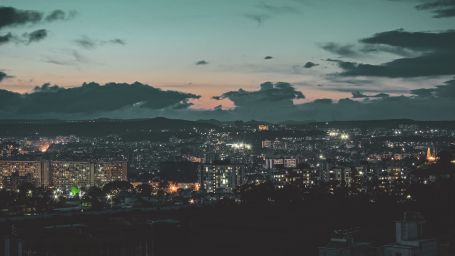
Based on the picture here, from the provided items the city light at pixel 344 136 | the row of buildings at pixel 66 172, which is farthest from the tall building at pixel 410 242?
the city light at pixel 344 136

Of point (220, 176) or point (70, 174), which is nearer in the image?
point (220, 176)

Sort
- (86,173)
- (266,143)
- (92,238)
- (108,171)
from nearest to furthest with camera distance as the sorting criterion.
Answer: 1. (92,238)
2. (86,173)
3. (108,171)
4. (266,143)

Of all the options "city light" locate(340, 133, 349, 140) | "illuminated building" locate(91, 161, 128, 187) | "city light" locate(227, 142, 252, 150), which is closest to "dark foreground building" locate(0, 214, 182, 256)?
"illuminated building" locate(91, 161, 128, 187)

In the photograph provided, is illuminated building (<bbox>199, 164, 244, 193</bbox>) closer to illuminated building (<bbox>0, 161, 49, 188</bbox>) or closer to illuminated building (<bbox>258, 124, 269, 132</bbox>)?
illuminated building (<bbox>0, 161, 49, 188</bbox>)

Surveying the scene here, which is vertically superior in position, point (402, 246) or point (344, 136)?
point (344, 136)

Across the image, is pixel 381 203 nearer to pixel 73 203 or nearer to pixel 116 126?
pixel 73 203

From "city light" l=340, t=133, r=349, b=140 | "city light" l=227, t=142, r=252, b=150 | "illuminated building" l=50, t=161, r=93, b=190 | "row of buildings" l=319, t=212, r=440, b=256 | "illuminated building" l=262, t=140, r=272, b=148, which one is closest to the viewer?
"row of buildings" l=319, t=212, r=440, b=256

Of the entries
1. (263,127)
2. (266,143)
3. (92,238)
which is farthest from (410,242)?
(263,127)

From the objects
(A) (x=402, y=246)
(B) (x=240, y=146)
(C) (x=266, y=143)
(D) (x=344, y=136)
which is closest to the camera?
(A) (x=402, y=246)

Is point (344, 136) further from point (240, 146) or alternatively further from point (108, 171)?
point (108, 171)
